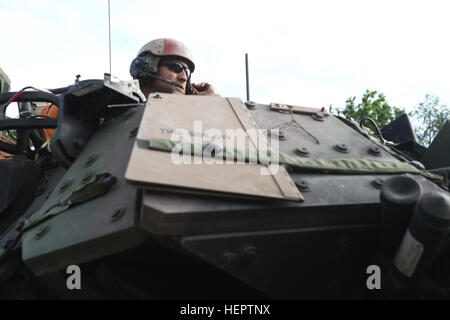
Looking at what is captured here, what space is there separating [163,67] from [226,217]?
3213 mm

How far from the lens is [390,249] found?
1726mm

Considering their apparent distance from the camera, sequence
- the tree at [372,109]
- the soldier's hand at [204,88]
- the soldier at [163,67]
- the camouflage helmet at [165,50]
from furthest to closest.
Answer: the tree at [372,109], the soldier's hand at [204,88], the camouflage helmet at [165,50], the soldier at [163,67]

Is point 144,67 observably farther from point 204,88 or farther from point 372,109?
point 372,109

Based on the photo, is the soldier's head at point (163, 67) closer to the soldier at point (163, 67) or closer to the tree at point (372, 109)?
the soldier at point (163, 67)

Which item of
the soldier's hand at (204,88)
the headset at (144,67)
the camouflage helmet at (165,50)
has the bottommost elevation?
the soldier's hand at (204,88)

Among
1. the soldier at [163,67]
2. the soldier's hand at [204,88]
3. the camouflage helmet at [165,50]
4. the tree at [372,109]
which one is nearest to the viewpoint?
the soldier at [163,67]

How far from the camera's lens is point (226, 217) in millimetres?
1650

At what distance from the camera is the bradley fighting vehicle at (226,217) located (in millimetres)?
1617

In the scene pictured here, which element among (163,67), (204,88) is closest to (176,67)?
(163,67)

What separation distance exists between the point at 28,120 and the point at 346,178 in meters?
2.15

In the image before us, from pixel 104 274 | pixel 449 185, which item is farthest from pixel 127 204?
pixel 449 185

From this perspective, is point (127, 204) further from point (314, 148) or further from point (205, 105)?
point (314, 148)

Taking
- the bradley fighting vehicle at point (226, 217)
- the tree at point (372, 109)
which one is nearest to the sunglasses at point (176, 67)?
the bradley fighting vehicle at point (226, 217)

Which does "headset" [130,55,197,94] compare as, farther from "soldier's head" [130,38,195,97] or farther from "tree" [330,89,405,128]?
"tree" [330,89,405,128]
